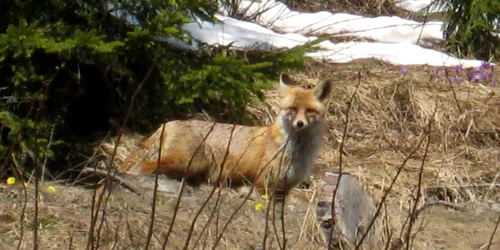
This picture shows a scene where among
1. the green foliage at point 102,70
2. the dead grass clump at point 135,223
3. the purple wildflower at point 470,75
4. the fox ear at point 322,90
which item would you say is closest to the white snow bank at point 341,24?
the purple wildflower at point 470,75

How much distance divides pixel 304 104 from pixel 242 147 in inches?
23.8

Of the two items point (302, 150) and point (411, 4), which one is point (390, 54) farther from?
point (302, 150)

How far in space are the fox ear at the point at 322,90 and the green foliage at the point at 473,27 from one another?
13.3ft

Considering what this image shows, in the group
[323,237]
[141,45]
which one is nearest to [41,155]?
[141,45]

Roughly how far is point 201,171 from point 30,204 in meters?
2.01

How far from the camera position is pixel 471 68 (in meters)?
11.1

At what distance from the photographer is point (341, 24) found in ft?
43.7

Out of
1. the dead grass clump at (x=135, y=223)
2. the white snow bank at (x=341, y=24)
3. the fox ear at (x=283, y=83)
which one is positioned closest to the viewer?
the dead grass clump at (x=135, y=223)

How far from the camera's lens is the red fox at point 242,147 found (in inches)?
300

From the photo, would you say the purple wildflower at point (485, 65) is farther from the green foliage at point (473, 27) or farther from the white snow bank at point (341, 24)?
the white snow bank at point (341, 24)

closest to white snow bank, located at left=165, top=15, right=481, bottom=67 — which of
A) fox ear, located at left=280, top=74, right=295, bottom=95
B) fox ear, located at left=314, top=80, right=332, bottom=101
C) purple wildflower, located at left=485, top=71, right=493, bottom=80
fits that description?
purple wildflower, located at left=485, top=71, right=493, bottom=80

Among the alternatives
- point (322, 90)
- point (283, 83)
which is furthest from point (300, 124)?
point (283, 83)

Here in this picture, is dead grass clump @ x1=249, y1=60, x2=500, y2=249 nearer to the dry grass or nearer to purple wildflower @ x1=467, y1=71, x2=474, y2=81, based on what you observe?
the dry grass

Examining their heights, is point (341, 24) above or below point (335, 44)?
above
